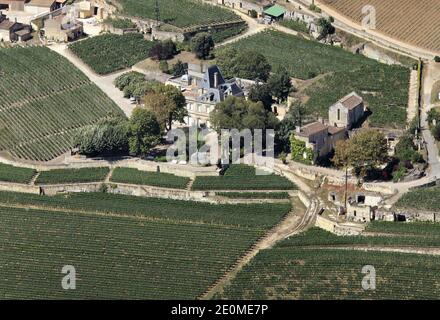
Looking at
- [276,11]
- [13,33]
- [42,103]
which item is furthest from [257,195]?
[13,33]

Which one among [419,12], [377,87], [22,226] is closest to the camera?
Answer: [22,226]

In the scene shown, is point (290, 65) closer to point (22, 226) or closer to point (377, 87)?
point (377, 87)

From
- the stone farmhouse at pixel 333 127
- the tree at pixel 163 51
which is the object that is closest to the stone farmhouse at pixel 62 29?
the tree at pixel 163 51

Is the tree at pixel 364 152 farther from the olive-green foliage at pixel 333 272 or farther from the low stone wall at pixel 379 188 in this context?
the olive-green foliage at pixel 333 272

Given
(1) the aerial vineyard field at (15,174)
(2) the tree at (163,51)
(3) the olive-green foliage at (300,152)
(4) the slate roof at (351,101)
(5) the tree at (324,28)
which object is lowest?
(1) the aerial vineyard field at (15,174)

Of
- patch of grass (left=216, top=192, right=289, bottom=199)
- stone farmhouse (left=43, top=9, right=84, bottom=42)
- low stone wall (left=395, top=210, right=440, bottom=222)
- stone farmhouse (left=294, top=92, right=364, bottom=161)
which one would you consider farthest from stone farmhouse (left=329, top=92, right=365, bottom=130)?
stone farmhouse (left=43, top=9, right=84, bottom=42)
